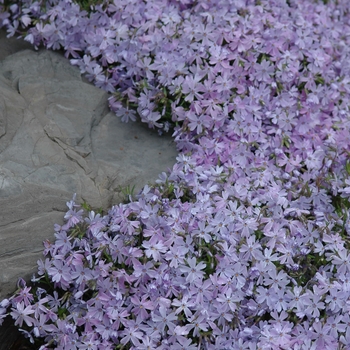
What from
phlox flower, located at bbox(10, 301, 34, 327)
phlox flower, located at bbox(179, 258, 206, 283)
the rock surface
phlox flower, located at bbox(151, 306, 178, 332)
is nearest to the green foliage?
the rock surface

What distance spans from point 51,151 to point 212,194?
1.09m

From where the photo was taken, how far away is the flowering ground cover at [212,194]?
11.6ft

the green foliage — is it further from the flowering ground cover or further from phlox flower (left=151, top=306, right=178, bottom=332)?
phlox flower (left=151, top=306, right=178, bottom=332)

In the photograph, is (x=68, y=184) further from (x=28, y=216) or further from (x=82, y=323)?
(x=82, y=323)

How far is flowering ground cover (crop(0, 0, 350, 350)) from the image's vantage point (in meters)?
3.55

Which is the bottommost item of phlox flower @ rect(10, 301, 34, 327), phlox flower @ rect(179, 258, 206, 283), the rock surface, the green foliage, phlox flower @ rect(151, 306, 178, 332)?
phlox flower @ rect(10, 301, 34, 327)

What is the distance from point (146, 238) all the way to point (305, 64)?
1953mm

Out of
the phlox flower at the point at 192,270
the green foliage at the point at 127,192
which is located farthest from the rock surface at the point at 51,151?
the phlox flower at the point at 192,270

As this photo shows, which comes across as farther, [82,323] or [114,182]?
[114,182]

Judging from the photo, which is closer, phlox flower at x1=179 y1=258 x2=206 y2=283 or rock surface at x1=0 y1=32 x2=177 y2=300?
phlox flower at x1=179 y1=258 x2=206 y2=283

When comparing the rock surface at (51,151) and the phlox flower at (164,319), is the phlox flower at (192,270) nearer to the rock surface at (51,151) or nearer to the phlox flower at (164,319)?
the phlox flower at (164,319)

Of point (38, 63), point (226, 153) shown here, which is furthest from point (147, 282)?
point (38, 63)

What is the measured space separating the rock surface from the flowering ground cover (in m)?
0.11

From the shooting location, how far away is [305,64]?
4707 mm
